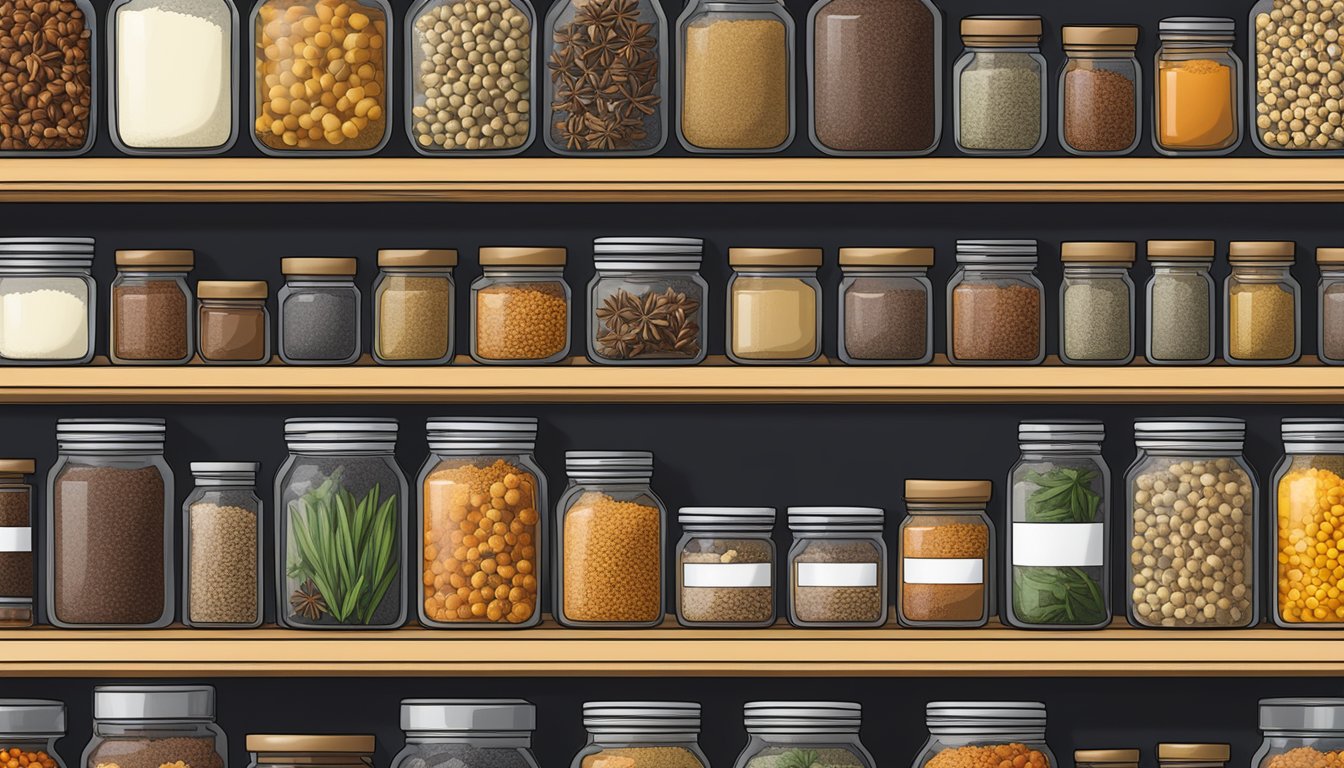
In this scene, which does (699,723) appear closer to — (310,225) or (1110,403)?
(1110,403)

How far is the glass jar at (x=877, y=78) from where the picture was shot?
1738 mm

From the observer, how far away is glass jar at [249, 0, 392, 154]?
1727 millimetres

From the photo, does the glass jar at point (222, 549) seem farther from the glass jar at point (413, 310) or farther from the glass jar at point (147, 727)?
the glass jar at point (413, 310)

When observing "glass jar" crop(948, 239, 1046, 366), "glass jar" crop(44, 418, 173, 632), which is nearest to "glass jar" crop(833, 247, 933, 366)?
"glass jar" crop(948, 239, 1046, 366)

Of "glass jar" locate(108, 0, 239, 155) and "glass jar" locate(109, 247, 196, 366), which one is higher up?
"glass jar" locate(108, 0, 239, 155)

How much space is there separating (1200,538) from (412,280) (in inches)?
35.6

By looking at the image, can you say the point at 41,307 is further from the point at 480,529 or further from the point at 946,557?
the point at 946,557

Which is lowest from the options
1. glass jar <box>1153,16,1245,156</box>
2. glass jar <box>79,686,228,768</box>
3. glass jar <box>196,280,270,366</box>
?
glass jar <box>79,686,228,768</box>

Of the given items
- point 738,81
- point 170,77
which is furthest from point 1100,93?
point 170,77

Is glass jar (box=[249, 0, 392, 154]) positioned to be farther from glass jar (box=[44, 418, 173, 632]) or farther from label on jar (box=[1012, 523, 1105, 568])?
label on jar (box=[1012, 523, 1105, 568])

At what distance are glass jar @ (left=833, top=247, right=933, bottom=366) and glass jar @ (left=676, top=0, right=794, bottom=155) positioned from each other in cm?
16

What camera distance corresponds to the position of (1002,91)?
176 centimetres

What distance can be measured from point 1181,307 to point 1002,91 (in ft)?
1.01

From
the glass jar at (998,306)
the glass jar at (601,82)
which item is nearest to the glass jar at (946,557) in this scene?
the glass jar at (998,306)
